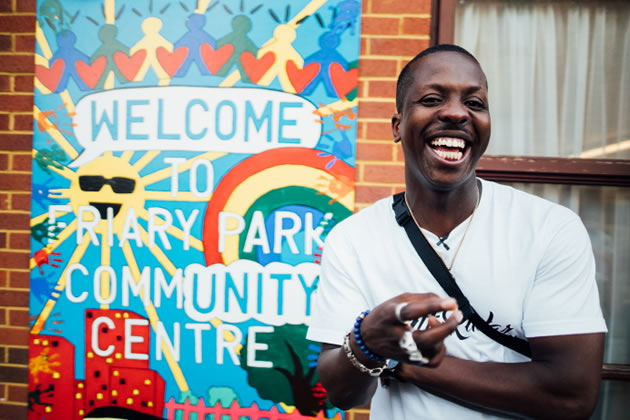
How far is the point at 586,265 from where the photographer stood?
4.33 ft

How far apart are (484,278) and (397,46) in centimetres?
153

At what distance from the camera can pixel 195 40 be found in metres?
A: 2.50

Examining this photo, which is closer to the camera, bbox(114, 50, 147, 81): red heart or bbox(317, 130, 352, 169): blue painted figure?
bbox(317, 130, 352, 169): blue painted figure

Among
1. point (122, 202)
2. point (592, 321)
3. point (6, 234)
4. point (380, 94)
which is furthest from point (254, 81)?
point (592, 321)

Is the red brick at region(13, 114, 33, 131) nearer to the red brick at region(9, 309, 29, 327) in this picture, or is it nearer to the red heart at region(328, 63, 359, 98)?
the red brick at region(9, 309, 29, 327)

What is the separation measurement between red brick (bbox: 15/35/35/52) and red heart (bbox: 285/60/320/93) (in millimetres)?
1473

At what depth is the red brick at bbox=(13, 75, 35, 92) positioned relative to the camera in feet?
8.56

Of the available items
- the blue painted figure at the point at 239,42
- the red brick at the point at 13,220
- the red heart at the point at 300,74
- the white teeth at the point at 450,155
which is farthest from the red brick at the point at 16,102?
the white teeth at the point at 450,155

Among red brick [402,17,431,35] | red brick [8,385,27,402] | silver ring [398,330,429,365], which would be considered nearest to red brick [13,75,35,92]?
red brick [8,385,27,402]

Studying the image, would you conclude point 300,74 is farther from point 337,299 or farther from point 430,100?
point 337,299

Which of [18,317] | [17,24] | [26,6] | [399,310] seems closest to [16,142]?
[17,24]

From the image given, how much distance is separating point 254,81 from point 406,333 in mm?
1799

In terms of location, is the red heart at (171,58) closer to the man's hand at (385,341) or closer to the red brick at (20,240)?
the red brick at (20,240)

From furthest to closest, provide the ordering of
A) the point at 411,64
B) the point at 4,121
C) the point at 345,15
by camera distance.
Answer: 1. the point at 4,121
2. the point at 345,15
3. the point at 411,64
